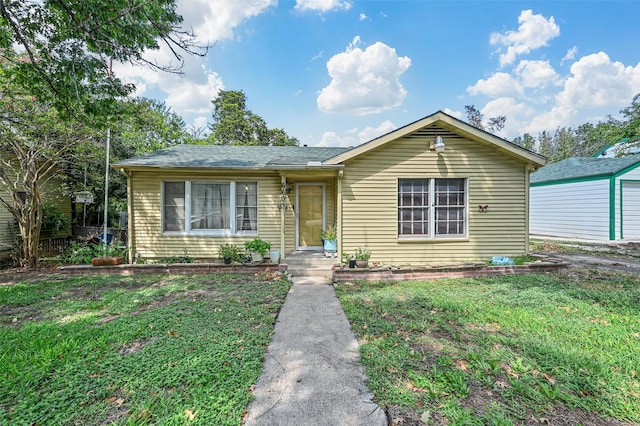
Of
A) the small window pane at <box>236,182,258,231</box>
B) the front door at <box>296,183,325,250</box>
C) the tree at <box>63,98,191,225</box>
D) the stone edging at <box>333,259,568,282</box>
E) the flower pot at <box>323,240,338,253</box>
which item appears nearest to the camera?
the stone edging at <box>333,259,568,282</box>

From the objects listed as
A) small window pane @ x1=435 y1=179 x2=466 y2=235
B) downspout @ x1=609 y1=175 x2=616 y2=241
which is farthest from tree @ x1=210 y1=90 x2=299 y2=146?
downspout @ x1=609 y1=175 x2=616 y2=241

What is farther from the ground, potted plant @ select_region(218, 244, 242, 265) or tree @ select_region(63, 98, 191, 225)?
tree @ select_region(63, 98, 191, 225)

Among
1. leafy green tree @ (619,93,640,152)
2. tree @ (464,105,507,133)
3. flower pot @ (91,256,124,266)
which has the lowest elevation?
flower pot @ (91,256,124,266)

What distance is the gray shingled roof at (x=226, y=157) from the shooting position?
23.6ft

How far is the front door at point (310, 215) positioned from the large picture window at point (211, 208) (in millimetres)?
1419

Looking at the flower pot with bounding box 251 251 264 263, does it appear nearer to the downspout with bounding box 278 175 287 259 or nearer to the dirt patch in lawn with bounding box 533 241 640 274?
the downspout with bounding box 278 175 287 259

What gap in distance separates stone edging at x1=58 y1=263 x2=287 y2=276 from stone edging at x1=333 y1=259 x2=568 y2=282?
1682 millimetres

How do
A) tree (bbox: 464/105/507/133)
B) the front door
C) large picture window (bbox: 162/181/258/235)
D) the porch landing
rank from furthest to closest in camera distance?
tree (bbox: 464/105/507/133) → the front door → large picture window (bbox: 162/181/258/235) → the porch landing

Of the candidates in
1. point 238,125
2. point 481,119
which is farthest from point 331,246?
point 481,119

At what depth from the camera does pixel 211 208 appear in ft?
25.8

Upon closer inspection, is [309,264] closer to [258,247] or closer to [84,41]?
[258,247]

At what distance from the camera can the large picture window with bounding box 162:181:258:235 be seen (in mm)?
7754

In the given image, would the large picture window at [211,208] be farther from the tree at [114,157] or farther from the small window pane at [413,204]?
the small window pane at [413,204]

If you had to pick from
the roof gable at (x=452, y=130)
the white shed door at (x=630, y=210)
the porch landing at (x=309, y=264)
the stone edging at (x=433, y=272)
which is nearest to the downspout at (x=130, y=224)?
the porch landing at (x=309, y=264)
